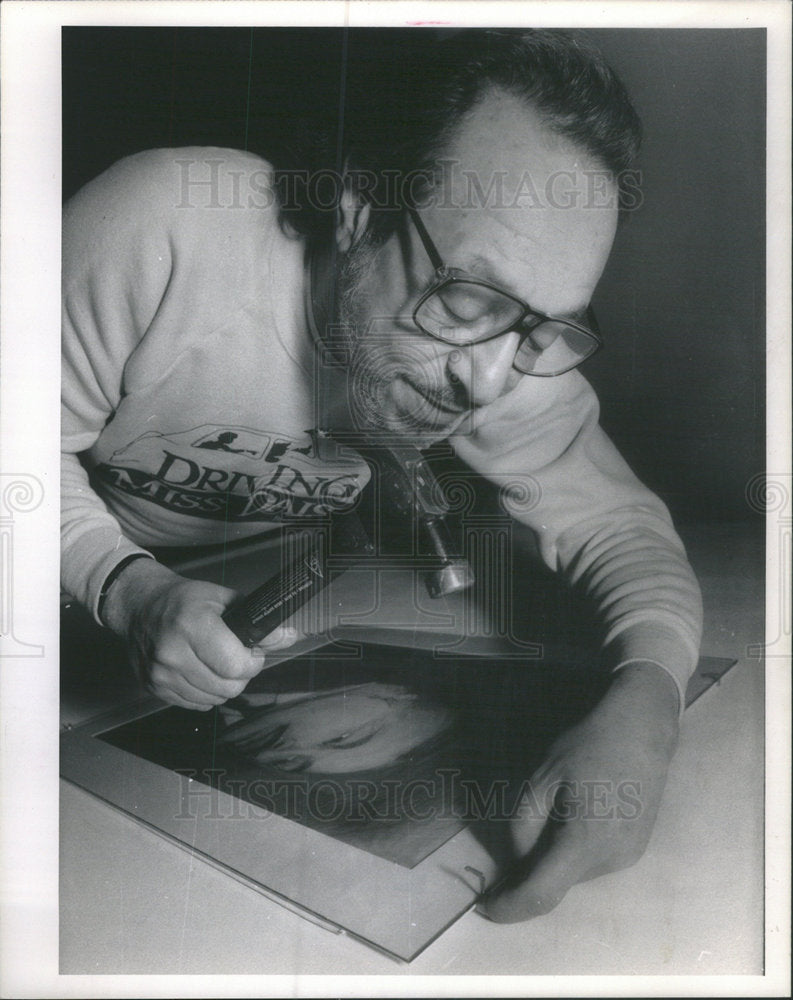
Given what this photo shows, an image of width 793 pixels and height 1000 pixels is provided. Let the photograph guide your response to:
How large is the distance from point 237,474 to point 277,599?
0.63ft

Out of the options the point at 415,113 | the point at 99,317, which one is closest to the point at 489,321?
the point at 415,113

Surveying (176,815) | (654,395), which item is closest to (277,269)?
(654,395)

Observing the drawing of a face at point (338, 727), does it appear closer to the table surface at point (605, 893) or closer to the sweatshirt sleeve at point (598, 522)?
the table surface at point (605, 893)

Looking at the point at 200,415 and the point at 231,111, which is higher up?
the point at 231,111

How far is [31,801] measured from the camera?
49.9 inches

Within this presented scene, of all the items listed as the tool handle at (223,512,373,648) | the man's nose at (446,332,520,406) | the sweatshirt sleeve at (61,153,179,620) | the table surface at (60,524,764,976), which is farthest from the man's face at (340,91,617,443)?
the table surface at (60,524,764,976)

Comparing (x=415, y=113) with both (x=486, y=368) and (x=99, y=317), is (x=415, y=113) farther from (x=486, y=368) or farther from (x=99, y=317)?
(x=99, y=317)

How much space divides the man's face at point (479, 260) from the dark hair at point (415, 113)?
0.04m

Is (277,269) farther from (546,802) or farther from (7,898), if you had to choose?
(7,898)

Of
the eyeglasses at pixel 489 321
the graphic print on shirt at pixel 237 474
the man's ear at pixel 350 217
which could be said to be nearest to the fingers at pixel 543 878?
the graphic print on shirt at pixel 237 474

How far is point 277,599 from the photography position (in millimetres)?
1214

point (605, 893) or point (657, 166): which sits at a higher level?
point (657, 166)

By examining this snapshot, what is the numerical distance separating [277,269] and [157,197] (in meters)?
0.20

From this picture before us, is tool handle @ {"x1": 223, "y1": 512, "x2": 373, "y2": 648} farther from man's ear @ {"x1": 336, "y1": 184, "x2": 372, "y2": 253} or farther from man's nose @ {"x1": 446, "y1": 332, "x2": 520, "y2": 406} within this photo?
man's ear @ {"x1": 336, "y1": 184, "x2": 372, "y2": 253}
